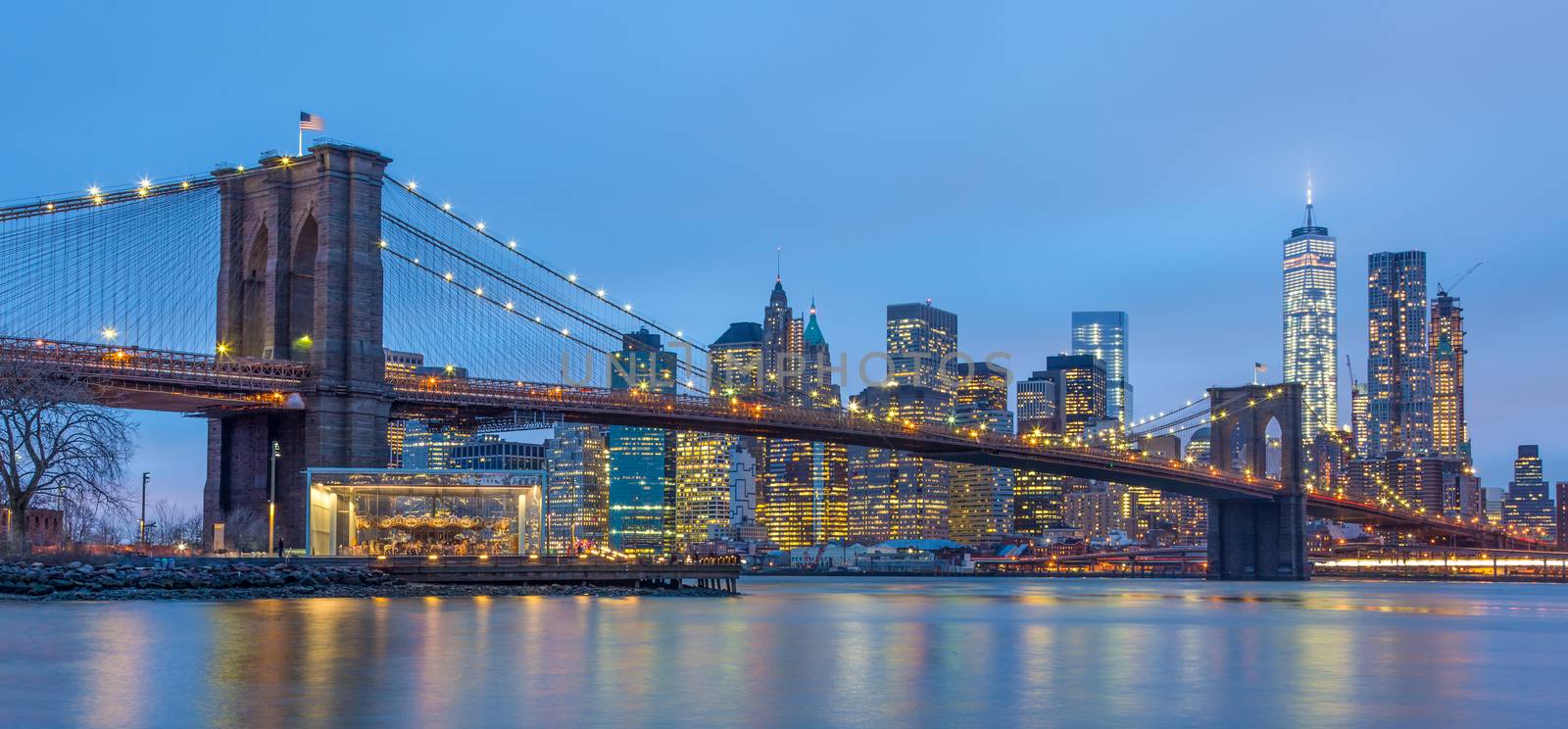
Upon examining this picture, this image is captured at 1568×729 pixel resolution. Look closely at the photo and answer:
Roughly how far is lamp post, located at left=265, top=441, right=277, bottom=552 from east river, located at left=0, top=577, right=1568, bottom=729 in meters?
10.6

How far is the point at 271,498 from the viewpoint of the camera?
5566 centimetres

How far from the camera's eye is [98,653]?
26.0m

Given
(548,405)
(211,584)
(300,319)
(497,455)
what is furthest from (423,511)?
(497,455)

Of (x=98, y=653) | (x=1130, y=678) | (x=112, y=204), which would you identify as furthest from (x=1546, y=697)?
(x=112, y=204)

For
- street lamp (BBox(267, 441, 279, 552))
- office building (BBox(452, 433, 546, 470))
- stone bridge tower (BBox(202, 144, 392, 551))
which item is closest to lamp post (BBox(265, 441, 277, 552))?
street lamp (BBox(267, 441, 279, 552))

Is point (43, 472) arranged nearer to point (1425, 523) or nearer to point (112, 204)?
point (112, 204)

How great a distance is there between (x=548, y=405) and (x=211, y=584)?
63.1 ft

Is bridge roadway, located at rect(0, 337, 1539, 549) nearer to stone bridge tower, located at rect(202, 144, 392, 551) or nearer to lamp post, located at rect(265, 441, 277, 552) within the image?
stone bridge tower, located at rect(202, 144, 392, 551)

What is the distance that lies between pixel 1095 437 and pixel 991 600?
6704 cm

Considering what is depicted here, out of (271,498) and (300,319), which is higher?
(300,319)

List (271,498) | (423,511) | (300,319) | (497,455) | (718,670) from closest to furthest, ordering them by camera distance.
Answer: (718,670) → (271,498) → (423,511) → (300,319) → (497,455)

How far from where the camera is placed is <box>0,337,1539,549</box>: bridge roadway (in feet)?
170

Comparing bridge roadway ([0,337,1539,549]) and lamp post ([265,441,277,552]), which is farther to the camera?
lamp post ([265,441,277,552])

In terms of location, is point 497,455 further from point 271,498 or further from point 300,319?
point 271,498
